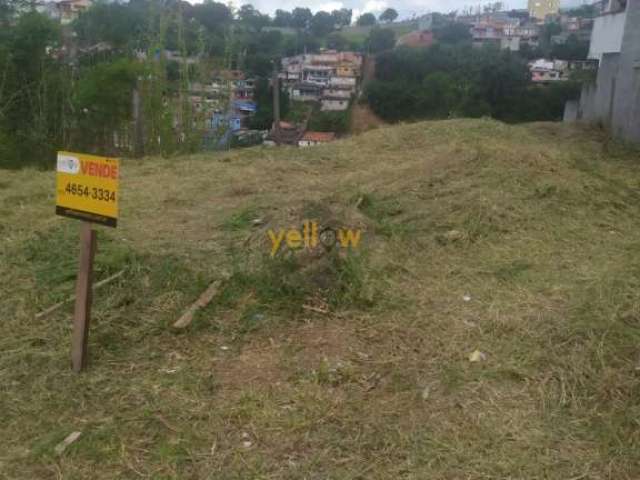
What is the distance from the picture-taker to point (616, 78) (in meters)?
7.20

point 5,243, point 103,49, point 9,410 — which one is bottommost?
point 9,410

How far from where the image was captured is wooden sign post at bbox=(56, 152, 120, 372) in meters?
2.03

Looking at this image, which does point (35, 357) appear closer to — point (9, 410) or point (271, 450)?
point (9, 410)

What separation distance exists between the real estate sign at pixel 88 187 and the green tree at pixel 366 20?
2035 centimetres

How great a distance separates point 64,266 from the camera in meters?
3.02

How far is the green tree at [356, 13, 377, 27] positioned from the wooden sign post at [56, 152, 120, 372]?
20356 millimetres

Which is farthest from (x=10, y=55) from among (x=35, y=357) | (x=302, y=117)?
(x=35, y=357)

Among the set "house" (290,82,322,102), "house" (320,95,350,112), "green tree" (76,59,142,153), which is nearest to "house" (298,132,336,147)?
"house" (320,95,350,112)

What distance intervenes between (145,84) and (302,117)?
2979mm

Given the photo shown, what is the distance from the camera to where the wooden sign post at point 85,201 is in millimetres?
2029

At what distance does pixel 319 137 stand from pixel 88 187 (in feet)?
21.8

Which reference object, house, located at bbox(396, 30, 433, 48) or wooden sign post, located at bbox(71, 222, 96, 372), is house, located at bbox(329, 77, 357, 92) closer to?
house, located at bbox(396, 30, 433, 48)

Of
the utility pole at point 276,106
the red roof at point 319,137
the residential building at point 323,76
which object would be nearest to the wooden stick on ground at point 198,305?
the utility pole at point 276,106

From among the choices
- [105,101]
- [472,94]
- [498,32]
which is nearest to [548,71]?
[472,94]
